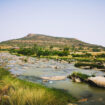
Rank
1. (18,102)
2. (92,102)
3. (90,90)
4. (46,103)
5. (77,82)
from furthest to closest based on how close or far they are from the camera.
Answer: (77,82) → (90,90) → (92,102) → (46,103) → (18,102)

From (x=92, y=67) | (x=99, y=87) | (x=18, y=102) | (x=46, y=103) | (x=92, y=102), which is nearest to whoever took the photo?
(x=18, y=102)

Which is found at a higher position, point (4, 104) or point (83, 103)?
point (4, 104)

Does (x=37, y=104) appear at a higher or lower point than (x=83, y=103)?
higher

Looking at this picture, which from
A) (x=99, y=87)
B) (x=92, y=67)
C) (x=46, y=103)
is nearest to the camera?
(x=46, y=103)

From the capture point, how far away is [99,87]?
46.1 ft

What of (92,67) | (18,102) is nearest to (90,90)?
(18,102)

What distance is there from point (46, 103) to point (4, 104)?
7.16 ft

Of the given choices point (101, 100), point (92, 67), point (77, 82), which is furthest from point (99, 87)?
point (92, 67)

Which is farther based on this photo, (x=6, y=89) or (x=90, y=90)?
(x=90, y=90)

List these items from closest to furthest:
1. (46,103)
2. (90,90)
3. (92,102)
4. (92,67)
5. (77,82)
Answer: (46,103) < (92,102) < (90,90) < (77,82) < (92,67)

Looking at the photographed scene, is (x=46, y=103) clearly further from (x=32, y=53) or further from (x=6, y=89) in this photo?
(x=32, y=53)

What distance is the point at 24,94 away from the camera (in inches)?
285

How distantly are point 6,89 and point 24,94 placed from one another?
2.27 m

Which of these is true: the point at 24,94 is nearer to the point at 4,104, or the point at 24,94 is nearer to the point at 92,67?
the point at 4,104
